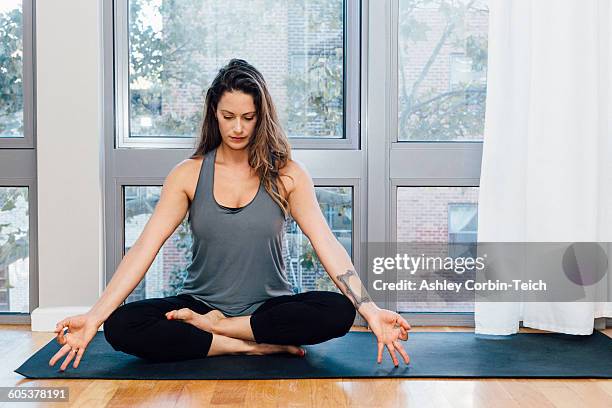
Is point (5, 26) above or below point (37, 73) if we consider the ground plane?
above

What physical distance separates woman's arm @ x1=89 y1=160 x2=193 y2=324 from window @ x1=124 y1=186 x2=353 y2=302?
0.57 metres

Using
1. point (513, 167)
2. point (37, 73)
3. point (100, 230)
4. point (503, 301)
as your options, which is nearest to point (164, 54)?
point (37, 73)

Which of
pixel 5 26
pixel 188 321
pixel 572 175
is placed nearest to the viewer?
pixel 188 321

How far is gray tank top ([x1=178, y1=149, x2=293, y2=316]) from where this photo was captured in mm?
2750

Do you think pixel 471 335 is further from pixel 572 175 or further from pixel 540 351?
pixel 572 175

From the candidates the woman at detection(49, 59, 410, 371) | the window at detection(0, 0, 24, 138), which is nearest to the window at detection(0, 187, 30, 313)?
the window at detection(0, 0, 24, 138)

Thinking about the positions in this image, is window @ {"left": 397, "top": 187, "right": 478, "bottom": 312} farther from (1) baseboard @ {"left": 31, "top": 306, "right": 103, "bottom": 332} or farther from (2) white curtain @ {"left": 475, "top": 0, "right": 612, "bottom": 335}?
(1) baseboard @ {"left": 31, "top": 306, "right": 103, "bottom": 332}

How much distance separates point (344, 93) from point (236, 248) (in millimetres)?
910

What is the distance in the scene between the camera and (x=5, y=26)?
3.31 meters

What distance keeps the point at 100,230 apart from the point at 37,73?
65cm

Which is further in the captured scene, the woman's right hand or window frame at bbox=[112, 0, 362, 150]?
window frame at bbox=[112, 0, 362, 150]

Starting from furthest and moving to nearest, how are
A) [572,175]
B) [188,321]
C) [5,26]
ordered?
[5,26] < [572,175] < [188,321]

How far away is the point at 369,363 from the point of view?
260 centimetres

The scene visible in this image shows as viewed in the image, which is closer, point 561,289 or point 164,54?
point 561,289
